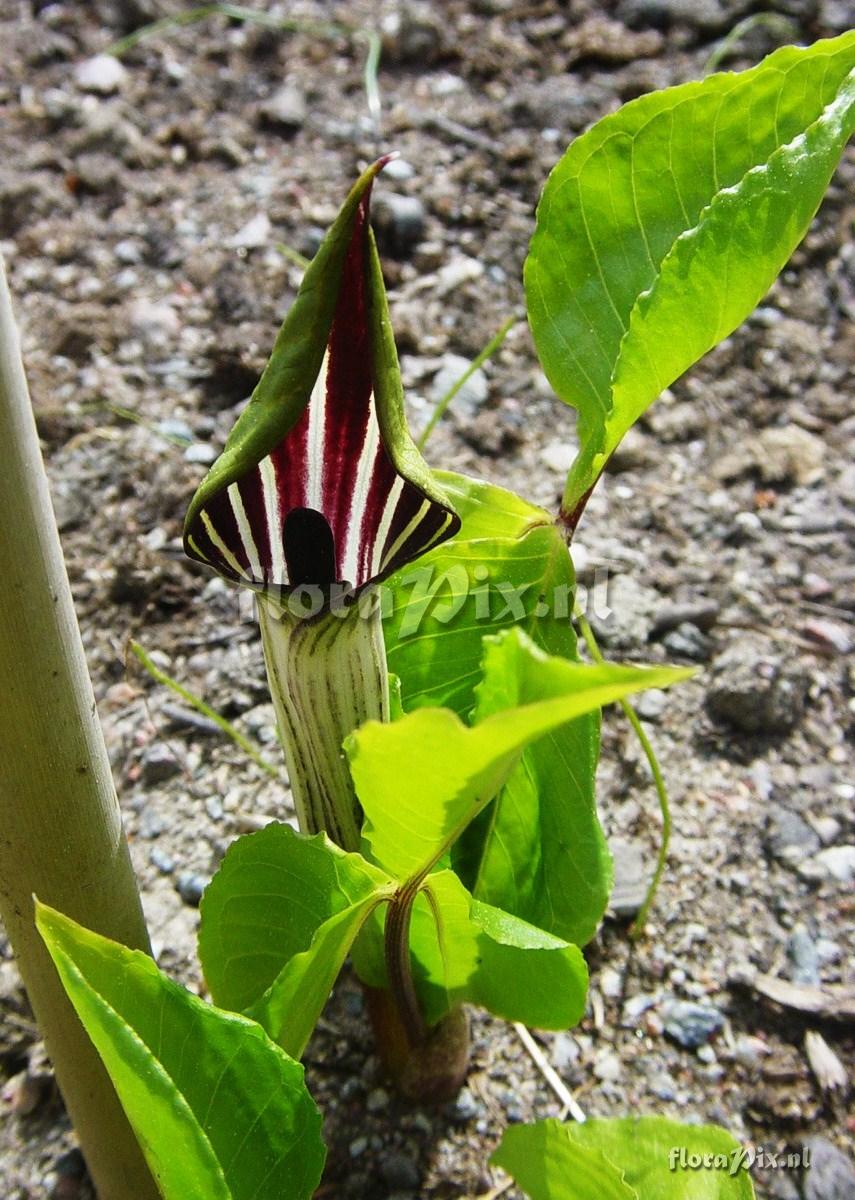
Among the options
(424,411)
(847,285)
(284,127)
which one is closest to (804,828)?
(424,411)

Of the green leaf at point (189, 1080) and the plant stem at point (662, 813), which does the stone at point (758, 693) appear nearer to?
the plant stem at point (662, 813)

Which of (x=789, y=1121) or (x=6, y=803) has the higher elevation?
(x=6, y=803)

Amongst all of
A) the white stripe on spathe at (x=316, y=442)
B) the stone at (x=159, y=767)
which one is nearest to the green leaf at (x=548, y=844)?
the white stripe on spathe at (x=316, y=442)

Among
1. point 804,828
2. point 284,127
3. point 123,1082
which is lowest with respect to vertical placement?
point 804,828

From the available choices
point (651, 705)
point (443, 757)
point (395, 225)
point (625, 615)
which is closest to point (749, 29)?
point (395, 225)

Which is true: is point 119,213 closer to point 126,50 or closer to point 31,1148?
point 126,50

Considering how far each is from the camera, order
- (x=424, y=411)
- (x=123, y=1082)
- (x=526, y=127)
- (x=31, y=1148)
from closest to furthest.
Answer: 1. (x=123, y=1082)
2. (x=31, y=1148)
3. (x=424, y=411)
4. (x=526, y=127)
